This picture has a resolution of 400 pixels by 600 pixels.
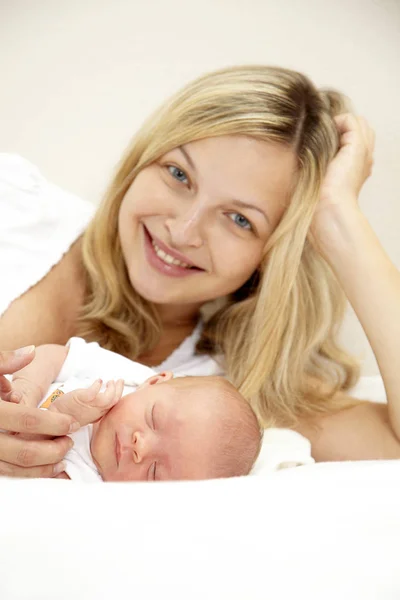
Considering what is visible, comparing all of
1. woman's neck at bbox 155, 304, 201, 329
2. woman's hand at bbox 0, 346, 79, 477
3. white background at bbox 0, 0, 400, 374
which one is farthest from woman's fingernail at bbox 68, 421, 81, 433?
white background at bbox 0, 0, 400, 374

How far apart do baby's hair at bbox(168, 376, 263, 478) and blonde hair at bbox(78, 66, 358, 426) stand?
36cm

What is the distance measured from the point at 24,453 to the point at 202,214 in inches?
23.4

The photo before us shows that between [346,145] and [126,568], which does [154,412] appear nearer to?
[126,568]

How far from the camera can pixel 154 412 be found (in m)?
0.94

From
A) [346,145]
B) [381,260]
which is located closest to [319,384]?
[381,260]

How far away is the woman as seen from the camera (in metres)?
1.24

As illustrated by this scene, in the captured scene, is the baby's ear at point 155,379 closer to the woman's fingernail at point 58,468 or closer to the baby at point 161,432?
the baby at point 161,432

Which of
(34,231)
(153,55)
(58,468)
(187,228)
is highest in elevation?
(153,55)

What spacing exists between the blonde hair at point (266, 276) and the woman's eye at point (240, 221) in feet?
0.19

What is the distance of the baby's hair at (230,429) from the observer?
0.93 m

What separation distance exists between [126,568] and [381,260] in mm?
822

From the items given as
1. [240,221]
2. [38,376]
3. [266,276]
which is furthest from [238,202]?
[38,376]

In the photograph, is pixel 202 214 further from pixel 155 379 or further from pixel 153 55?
pixel 153 55

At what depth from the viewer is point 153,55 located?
158 centimetres
